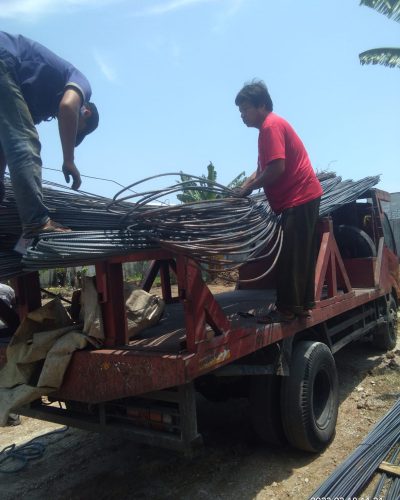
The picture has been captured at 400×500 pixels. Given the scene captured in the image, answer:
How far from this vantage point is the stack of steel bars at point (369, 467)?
2961 mm

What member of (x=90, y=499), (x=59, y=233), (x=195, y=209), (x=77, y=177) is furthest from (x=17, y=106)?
(x=90, y=499)

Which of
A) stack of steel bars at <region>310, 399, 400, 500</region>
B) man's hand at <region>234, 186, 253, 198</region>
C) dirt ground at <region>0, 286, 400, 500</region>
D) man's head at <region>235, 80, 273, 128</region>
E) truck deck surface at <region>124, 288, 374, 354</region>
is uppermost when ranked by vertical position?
man's head at <region>235, 80, 273, 128</region>

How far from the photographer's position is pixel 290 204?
3.58 meters

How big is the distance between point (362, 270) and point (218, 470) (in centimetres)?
314

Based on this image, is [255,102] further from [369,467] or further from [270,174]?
[369,467]

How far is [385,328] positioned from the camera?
6.46 m

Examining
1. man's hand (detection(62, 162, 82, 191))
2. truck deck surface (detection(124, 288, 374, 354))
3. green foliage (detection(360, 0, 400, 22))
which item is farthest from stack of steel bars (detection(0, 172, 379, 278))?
green foliage (detection(360, 0, 400, 22))

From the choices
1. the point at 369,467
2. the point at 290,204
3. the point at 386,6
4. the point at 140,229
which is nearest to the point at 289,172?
the point at 290,204

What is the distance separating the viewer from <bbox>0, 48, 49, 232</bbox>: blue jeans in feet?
8.42

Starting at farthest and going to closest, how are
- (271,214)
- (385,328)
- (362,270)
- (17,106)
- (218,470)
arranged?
(385,328), (362,270), (271,214), (218,470), (17,106)

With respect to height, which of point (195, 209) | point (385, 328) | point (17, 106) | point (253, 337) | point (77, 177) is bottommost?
point (385, 328)

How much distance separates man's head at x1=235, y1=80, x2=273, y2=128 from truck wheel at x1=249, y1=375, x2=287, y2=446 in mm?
1937

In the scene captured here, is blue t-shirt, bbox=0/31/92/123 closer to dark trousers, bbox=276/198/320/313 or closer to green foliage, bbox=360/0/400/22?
dark trousers, bbox=276/198/320/313

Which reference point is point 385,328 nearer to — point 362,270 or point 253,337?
point 362,270
